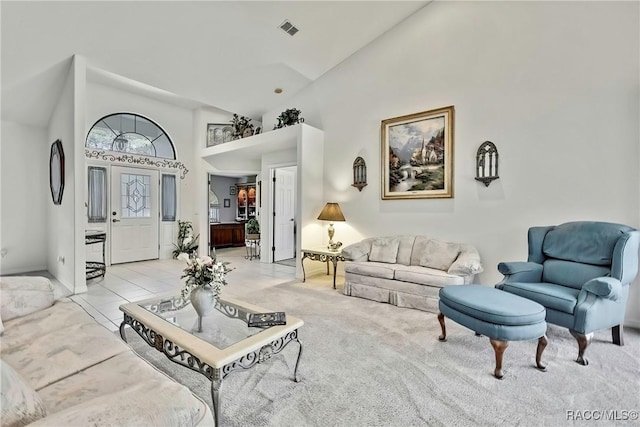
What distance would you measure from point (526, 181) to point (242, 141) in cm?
478

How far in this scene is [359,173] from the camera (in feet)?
16.1

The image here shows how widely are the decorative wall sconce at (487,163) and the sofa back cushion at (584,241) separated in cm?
92

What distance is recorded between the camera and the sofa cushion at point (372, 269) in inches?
147

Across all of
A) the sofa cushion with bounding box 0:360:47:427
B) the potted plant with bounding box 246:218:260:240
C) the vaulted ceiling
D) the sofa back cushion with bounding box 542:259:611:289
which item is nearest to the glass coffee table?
the sofa cushion with bounding box 0:360:47:427

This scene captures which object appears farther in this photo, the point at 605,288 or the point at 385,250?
the point at 385,250

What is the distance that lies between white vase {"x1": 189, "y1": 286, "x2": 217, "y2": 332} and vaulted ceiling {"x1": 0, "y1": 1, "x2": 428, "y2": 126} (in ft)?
11.0

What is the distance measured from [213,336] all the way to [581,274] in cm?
319

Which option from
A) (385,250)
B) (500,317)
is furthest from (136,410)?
(385,250)

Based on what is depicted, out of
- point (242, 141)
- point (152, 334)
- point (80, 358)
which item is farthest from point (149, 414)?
point (242, 141)

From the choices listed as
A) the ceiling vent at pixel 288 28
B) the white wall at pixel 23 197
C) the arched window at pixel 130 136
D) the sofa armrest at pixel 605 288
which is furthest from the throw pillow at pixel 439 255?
the white wall at pixel 23 197

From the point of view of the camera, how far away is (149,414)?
3.00ft

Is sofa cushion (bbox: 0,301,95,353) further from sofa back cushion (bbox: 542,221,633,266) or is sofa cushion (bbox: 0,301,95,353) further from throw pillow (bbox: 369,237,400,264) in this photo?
sofa back cushion (bbox: 542,221,633,266)

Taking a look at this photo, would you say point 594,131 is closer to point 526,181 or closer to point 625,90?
point 625,90

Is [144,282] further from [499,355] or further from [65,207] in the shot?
[499,355]
